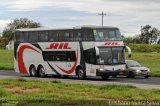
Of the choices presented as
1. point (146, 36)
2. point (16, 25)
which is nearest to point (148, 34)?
point (146, 36)

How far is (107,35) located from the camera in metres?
34.3

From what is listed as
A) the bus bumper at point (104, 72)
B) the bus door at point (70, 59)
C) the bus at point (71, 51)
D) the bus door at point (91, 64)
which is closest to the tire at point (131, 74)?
the bus at point (71, 51)

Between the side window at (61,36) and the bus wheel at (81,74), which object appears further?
the side window at (61,36)

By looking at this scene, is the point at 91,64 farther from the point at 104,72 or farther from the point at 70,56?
the point at 70,56

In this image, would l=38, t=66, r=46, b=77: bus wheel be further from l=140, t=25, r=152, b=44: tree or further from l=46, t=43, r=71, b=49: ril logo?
l=140, t=25, r=152, b=44: tree

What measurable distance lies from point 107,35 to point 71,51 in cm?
305

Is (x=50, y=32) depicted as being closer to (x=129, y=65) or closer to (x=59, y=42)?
Answer: (x=59, y=42)

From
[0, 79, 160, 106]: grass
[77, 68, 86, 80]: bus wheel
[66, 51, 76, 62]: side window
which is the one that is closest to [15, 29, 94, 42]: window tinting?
[66, 51, 76, 62]: side window

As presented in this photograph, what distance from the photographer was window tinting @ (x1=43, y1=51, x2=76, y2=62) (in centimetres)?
3571

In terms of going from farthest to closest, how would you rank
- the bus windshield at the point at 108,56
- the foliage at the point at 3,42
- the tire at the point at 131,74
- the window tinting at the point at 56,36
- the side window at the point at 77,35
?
the foliage at the point at 3,42 → the tire at the point at 131,74 → the side window at the point at 77,35 → the window tinting at the point at 56,36 → the bus windshield at the point at 108,56

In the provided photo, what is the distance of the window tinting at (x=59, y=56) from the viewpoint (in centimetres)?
3571

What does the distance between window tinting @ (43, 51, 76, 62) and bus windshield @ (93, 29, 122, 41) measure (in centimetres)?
256

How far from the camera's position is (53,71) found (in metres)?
37.6

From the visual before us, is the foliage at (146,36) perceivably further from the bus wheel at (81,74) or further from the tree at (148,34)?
the bus wheel at (81,74)
